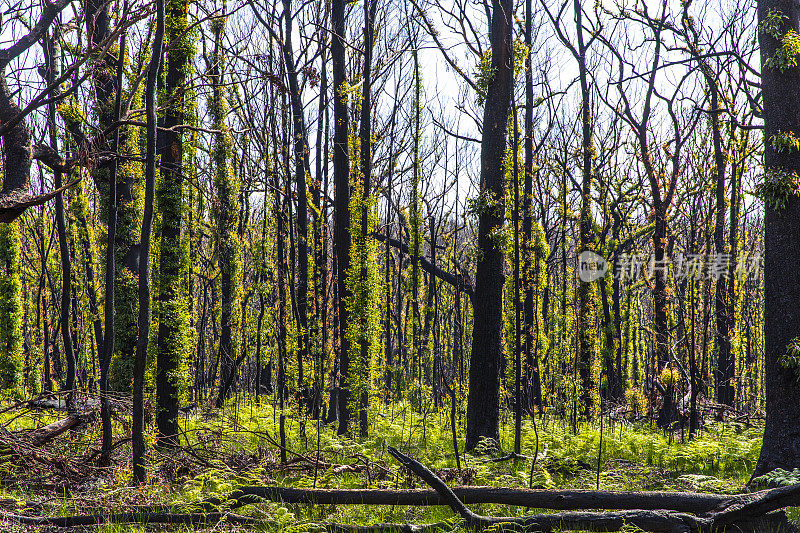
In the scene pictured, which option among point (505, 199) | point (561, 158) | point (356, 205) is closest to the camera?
point (505, 199)

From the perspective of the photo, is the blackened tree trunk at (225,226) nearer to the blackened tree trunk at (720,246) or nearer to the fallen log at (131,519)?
the fallen log at (131,519)

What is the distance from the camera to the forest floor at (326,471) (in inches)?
200

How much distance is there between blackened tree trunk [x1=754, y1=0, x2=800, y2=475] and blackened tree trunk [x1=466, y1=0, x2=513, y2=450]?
3814 mm

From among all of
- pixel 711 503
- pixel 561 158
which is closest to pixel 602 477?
pixel 711 503

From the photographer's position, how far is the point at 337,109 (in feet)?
38.9

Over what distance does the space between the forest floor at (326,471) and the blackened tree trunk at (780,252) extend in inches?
34.8

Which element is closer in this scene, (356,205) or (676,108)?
(356,205)

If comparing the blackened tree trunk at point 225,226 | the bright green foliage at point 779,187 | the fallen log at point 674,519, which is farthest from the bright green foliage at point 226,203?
the bright green foliage at point 779,187

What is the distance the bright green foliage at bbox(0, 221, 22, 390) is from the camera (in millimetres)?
14320

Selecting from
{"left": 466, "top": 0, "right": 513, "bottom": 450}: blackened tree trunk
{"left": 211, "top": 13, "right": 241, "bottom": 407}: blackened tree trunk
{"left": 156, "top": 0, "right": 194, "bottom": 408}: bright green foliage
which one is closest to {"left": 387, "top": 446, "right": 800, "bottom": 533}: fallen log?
{"left": 466, "top": 0, "right": 513, "bottom": 450}: blackened tree trunk

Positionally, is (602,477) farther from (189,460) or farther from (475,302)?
(189,460)

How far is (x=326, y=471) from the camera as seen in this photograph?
6.54m

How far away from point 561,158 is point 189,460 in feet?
55.1

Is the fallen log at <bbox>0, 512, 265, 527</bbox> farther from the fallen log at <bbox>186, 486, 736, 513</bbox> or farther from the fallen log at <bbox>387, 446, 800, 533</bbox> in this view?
the fallen log at <bbox>387, 446, 800, 533</bbox>
